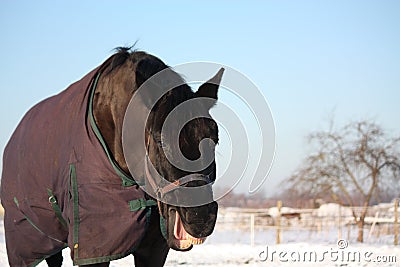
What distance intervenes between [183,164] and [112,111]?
2.44 feet

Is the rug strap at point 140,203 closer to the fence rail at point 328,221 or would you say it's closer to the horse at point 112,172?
the horse at point 112,172

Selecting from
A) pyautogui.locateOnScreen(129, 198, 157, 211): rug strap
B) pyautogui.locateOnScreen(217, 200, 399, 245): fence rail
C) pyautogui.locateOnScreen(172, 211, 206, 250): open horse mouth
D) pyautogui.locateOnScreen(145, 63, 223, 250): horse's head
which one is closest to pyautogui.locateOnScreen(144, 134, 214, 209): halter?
pyautogui.locateOnScreen(145, 63, 223, 250): horse's head

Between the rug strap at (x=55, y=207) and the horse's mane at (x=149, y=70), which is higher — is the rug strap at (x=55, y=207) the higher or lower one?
the lower one

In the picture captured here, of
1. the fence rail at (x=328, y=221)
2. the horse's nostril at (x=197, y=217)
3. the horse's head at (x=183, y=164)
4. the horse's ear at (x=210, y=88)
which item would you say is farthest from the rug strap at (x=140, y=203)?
the fence rail at (x=328, y=221)

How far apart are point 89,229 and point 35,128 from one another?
1180 mm

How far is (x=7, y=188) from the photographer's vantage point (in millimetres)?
4426

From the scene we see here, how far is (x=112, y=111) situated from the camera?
3.27m

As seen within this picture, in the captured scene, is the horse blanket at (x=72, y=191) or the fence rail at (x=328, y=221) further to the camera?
the fence rail at (x=328, y=221)

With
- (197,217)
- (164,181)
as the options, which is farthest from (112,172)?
(197,217)

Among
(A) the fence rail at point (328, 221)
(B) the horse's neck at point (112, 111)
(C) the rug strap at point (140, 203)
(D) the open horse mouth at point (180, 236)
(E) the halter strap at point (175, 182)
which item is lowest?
(A) the fence rail at point (328, 221)

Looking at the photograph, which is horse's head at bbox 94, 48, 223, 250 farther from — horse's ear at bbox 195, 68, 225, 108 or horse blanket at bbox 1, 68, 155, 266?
horse blanket at bbox 1, 68, 155, 266

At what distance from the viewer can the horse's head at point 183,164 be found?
271cm

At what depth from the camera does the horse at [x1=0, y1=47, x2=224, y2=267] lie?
2789mm

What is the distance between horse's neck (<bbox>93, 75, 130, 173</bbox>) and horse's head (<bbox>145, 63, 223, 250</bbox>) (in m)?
0.32
